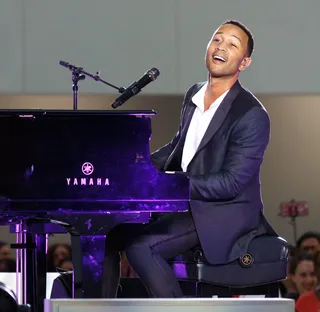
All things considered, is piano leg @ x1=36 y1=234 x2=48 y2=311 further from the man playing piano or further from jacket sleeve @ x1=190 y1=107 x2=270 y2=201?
jacket sleeve @ x1=190 y1=107 x2=270 y2=201

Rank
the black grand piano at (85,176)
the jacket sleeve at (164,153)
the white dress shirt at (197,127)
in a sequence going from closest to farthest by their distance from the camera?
the black grand piano at (85,176) → the white dress shirt at (197,127) → the jacket sleeve at (164,153)

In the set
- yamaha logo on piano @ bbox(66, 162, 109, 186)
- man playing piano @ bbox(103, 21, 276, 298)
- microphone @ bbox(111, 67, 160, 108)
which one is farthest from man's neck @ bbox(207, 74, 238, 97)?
yamaha logo on piano @ bbox(66, 162, 109, 186)

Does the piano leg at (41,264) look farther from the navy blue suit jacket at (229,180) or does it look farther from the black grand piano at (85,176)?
the navy blue suit jacket at (229,180)

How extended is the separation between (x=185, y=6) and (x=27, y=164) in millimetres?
4982

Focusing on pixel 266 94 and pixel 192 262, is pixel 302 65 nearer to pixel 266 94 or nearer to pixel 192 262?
pixel 266 94

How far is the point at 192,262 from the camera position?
Result: 16.5 ft

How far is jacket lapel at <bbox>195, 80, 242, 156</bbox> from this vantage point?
16.5ft

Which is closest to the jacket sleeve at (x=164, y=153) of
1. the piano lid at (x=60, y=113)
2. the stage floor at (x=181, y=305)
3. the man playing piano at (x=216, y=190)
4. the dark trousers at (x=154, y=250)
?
the man playing piano at (x=216, y=190)

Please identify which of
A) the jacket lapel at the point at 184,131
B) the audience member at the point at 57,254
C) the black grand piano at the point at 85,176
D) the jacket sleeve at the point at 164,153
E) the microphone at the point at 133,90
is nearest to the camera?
the black grand piano at the point at 85,176

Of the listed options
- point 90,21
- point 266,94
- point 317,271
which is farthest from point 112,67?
point 317,271

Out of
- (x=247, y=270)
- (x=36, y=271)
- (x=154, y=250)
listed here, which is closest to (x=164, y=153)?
(x=154, y=250)

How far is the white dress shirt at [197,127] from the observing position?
16.8 ft

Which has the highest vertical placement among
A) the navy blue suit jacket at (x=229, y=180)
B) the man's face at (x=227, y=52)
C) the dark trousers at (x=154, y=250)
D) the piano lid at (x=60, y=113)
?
the man's face at (x=227, y=52)

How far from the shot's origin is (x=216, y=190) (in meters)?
4.92
